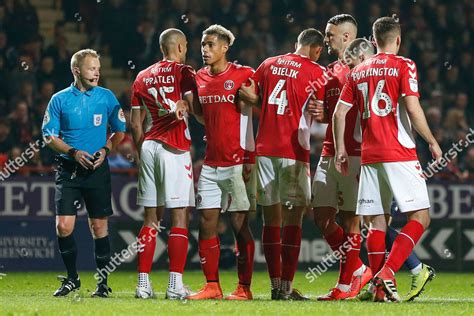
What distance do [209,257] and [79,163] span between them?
Result: 1.42m

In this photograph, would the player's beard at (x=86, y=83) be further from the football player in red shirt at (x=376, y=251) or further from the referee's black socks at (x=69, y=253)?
the football player in red shirt at (x=376, y=251)

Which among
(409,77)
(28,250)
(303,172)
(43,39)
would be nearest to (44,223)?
(28,250)

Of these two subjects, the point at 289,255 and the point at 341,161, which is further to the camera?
the point at 289,255

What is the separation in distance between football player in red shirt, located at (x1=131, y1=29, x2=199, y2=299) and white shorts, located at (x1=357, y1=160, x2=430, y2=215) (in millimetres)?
1550

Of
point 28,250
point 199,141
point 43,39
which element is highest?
point 43,39

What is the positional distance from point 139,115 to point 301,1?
12.4 metres

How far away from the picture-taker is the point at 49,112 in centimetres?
1045

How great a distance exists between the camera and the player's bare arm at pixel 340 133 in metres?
9.74

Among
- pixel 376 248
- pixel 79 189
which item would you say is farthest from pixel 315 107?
pixel 79 189

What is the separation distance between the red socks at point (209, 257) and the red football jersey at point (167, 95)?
0.84 m

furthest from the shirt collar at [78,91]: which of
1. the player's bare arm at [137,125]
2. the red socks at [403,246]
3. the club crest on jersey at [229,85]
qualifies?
the red socks at [403,246]

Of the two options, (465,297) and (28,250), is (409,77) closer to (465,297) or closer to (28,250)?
(465,297)

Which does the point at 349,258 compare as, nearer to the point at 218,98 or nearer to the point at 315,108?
the point at 315,108

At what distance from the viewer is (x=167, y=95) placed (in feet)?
33.3
